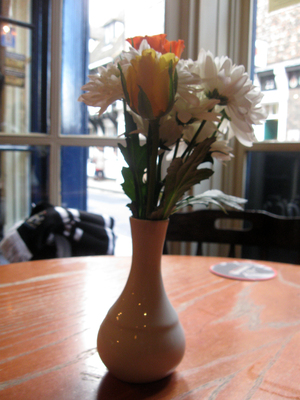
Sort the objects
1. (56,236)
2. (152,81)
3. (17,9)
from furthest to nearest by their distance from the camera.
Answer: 1. (17,9)
2. (56,236)
3. (152,81)

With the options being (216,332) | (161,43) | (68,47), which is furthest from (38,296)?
(68,47)

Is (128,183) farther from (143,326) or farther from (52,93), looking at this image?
(52,93)

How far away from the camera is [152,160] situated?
412mm

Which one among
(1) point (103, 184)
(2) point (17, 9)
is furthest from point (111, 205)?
(2) point (17, 9)

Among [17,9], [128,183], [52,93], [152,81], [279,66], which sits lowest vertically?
[128,183]

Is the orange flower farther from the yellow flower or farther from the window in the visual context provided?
the window

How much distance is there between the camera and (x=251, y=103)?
42 centimetres

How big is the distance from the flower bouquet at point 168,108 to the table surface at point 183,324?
0.22 meters

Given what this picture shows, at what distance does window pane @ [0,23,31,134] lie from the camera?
67.6 inches

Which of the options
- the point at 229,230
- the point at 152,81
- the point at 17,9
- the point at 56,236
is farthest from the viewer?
the point at 17,9

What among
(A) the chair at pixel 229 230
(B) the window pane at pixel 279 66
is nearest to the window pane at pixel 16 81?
(A) the chair at pixel 229 230

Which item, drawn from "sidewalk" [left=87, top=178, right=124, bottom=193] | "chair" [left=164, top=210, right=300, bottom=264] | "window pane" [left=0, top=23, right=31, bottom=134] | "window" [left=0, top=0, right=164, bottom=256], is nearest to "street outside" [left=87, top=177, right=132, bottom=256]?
"sidewalk" [left=87, top=178, right=124, bottom=193]

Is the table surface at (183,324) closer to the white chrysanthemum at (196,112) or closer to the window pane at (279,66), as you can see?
the white chrysanthemum at (196,112)

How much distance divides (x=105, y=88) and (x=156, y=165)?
0.11m
